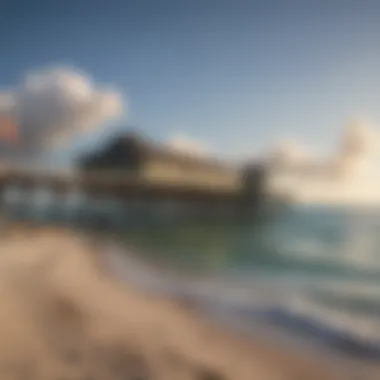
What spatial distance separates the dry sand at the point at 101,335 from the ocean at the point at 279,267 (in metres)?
0.04

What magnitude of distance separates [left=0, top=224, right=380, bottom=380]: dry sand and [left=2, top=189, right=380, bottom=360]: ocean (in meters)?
→ 0.04

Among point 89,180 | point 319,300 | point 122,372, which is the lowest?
point 122,372

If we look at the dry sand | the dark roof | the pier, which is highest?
the dark roof

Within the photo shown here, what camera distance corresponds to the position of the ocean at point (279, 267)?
3.85 feet

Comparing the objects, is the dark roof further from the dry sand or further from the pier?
the dry sand

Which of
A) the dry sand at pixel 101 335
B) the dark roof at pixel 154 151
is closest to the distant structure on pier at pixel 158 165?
the dark roof at pixel 154 151

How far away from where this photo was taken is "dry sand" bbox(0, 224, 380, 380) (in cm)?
115

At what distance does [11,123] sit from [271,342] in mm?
728

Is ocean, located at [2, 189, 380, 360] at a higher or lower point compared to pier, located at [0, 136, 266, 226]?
lower

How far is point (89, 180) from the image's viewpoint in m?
1.25

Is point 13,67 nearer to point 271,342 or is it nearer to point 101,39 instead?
point 101,39

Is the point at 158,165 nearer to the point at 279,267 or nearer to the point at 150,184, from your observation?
the point at 150,184

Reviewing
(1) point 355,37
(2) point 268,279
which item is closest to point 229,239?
(2) point 268,279

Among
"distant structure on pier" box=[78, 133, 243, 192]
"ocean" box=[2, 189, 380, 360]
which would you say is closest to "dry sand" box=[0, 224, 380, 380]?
"ocean" box=[2, 189, 380, 360]
